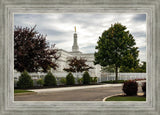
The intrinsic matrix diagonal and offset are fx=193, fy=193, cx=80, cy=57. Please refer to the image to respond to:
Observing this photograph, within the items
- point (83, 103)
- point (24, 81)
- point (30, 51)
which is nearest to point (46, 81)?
point (24, 81)

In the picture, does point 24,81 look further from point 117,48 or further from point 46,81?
point 117,48

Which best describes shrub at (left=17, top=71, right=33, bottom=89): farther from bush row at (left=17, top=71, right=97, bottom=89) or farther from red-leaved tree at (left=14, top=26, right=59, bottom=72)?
red-leaved tree at (left=14, top=26, right=59, bottom=72)

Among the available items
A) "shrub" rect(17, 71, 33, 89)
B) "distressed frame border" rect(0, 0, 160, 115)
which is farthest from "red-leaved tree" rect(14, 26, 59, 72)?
"distressed frame border" rect(0, 0, 160, 115)

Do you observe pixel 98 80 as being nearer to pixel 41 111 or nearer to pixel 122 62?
pixel 122 62

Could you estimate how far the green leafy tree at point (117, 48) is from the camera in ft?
48.5

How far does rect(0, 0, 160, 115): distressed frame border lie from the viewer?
10.3 feet

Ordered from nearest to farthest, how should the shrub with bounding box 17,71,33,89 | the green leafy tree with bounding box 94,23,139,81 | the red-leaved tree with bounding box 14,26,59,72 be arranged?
1. the red-leaved tree with bounding box 14,26,59,72
2. the shrub with bounding box 17,71,33,89
3. the green leafy tree with bounding box 94,23,139,81

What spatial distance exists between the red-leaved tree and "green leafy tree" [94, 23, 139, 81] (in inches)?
245

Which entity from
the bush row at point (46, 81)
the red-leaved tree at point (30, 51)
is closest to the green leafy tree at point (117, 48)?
the bush row at point (46, 81)

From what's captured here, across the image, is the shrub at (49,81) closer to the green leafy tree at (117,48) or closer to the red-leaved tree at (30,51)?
the red-leaved tree at (30,51)

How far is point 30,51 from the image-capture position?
915 centimetres

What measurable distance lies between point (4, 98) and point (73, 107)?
1133 millimetres

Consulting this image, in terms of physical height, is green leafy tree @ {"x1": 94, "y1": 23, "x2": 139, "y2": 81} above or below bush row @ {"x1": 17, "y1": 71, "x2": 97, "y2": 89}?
above

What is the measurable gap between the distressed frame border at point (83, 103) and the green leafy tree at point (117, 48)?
11567mm
